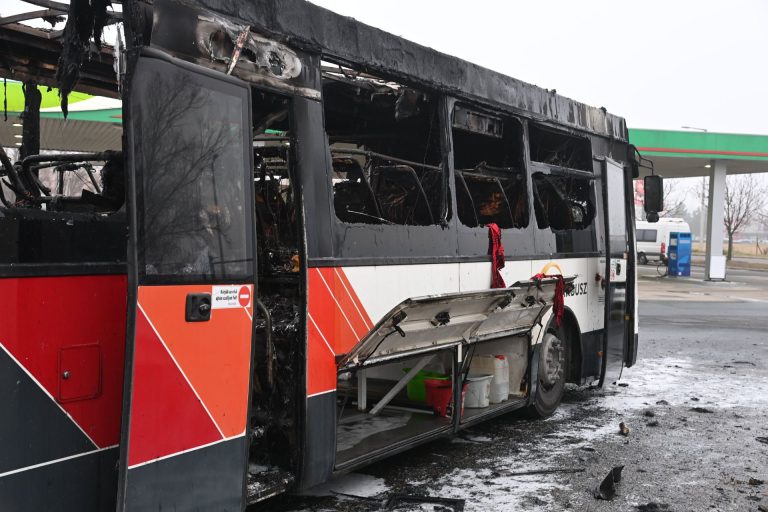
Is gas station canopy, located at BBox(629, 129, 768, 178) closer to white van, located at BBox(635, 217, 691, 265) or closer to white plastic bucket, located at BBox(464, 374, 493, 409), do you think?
white van, located at BBox(635, 217, 691, 265)

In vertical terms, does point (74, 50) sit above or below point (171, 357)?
above

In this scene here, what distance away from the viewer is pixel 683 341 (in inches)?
526

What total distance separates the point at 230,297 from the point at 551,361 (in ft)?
14.7

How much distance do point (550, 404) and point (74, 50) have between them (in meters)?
5.22

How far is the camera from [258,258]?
15.9ft

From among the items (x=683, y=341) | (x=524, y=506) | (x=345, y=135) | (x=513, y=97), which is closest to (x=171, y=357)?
(x=524, y=506)

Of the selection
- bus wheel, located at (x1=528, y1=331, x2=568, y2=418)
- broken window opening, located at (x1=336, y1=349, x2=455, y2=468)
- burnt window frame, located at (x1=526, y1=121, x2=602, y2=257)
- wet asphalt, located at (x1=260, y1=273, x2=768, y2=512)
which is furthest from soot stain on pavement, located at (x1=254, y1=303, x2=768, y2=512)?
burnt window frame, located at (x1=526, y1=121, x2=602, y2=257)

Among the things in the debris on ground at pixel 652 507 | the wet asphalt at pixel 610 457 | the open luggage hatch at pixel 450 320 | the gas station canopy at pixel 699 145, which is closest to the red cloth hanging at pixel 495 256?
the open luggage hatch at pixel 450 320

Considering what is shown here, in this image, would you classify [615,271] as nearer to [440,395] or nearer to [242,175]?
[440,395]

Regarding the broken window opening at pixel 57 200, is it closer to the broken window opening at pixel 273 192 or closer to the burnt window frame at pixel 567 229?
the broken window opening at pixel 273 192

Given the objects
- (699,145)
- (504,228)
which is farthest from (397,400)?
(699,145)

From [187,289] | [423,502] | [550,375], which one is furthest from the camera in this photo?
[550,375]

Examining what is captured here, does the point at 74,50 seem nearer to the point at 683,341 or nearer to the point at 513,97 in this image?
the point at 513,97

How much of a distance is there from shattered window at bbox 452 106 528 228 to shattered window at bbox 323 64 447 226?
0.38 meters
